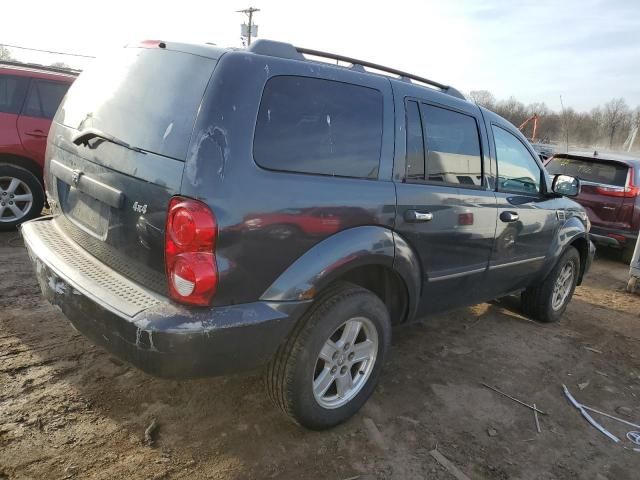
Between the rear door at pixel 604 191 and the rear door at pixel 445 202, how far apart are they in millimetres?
4984

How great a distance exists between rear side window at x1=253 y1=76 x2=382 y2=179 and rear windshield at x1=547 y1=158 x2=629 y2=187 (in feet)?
19.1

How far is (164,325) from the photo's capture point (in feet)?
6.61

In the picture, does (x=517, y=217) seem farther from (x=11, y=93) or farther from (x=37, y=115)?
(x=11, y=93)

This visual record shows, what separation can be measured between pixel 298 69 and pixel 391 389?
6.70 feet

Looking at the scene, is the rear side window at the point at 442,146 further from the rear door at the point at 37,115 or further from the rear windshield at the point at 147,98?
the rear door at the point at 37,115

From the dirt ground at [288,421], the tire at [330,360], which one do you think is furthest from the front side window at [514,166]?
the tire at [330,360]

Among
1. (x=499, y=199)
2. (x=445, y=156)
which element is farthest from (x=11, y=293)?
(x=499, y=199)

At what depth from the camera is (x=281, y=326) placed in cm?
225

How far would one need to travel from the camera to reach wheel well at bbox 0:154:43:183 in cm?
546

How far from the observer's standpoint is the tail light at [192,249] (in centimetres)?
201

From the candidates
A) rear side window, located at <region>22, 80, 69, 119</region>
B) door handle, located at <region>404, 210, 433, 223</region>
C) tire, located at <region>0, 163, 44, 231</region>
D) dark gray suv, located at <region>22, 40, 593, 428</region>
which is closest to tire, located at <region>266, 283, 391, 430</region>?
dark gray suv, located at <region>22, 40, 593, 428</region>

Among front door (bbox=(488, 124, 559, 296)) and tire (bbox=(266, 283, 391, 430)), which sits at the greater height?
front door (bbox=(488, 124, 559, 296))

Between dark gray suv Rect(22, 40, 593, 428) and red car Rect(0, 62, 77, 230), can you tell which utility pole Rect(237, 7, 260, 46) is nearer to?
red car Rect(0, 62, 77, 230)

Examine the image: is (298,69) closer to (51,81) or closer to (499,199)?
(499,199)
